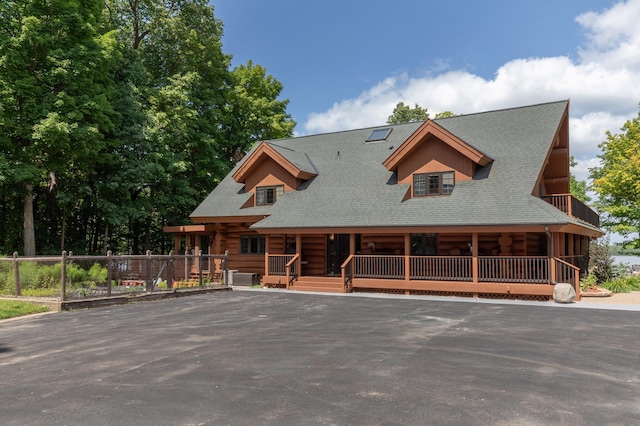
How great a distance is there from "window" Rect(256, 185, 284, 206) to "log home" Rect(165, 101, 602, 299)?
0.22ft

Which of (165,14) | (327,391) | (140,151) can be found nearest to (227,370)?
(327,391)

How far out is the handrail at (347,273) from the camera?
1977 centimetres

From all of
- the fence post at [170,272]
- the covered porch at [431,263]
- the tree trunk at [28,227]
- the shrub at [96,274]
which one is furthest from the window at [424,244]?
the tree trunk at [28,227]

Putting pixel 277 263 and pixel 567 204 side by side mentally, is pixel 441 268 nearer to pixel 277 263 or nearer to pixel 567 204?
pixel 567 204

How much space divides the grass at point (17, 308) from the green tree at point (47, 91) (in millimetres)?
10470

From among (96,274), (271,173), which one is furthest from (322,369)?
(271,173)

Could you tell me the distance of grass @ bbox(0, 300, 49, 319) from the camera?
44.2 ft

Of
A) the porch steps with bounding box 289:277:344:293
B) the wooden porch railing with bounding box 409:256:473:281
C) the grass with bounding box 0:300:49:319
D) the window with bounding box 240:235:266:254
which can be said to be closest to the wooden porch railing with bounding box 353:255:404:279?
the wooden porch railing with bounding box 409:256:473:281

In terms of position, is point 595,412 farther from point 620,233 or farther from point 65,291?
point 620,233

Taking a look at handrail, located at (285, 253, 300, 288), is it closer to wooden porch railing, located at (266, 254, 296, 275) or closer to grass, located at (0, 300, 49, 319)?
wooden porch railing, located at (266, 254, 296, 275)

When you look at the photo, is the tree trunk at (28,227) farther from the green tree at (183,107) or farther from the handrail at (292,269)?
the handrail at (292,269)

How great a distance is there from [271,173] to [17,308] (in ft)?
46.3

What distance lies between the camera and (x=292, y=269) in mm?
21672

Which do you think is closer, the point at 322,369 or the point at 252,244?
the point at 322,369
